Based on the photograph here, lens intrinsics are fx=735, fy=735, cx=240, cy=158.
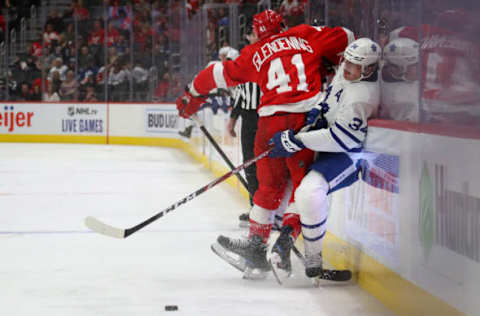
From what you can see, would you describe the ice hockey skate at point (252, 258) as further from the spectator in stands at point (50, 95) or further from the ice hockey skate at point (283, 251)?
the spectator in stands at point (50, 95)

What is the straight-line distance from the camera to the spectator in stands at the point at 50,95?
14070mm

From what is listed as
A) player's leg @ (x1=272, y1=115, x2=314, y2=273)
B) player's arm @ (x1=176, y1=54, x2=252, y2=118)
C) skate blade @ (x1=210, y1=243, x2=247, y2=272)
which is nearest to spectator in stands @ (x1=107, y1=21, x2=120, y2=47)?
player's arm @ (x1=176, y1=54, x2=252, y2=118)

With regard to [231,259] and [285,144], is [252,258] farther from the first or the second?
[285,144]

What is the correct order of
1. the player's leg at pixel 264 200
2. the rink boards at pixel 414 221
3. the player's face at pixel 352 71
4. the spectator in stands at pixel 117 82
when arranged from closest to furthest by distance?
the rink boards at pixel 414 221 < the player's face at pixel 352 71 < the player's leg at pixel 264 200 < the spectator in stands at pixel 117 82

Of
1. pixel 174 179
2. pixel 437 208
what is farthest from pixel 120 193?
pixel 437 208

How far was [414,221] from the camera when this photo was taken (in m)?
2.73

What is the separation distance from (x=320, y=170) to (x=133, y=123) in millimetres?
10614

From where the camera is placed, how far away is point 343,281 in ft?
11.1

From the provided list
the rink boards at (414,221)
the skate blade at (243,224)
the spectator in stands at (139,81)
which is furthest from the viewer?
the spectator in stands at (139,81)

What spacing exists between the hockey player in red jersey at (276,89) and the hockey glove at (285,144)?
105mm

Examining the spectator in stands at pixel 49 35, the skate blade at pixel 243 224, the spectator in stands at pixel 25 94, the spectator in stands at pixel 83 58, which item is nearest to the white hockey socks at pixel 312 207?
the skate blade at pixel 243 224

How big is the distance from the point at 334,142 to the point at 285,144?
243 mm

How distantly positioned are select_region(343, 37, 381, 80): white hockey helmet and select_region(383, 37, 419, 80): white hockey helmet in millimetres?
A: 62

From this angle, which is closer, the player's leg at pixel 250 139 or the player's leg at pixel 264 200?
the player's leg at pixel 264 200
